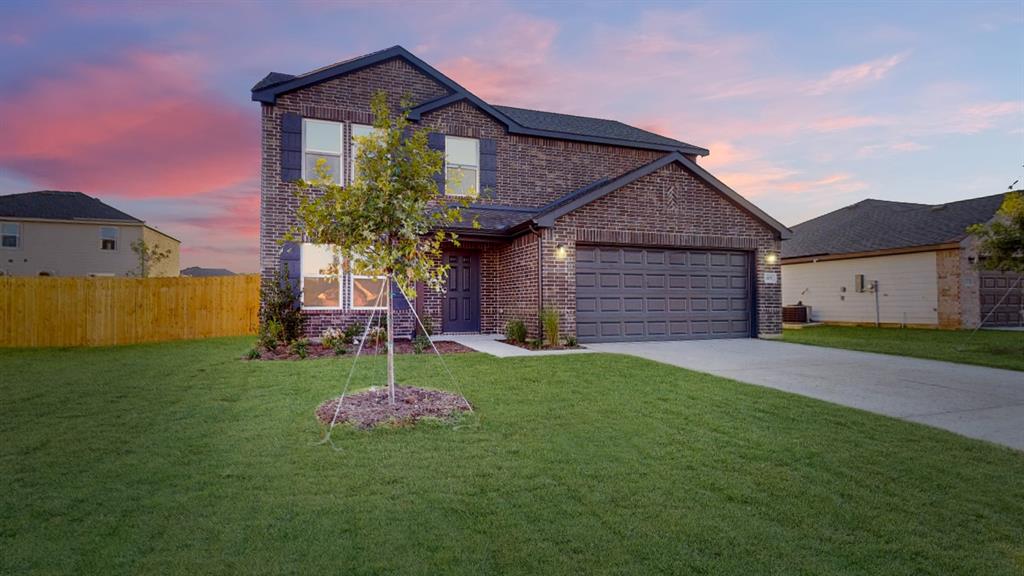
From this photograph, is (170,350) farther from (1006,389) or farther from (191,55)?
(1006,389)

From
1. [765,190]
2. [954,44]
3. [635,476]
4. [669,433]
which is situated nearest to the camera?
[635,476]

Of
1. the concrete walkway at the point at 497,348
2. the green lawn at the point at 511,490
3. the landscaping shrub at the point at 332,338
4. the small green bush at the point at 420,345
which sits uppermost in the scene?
the landscaping shrub at the point at 332,338

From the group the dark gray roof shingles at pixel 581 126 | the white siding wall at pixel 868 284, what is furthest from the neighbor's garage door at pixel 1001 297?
the dark gray roof shingles at pixel 581 126

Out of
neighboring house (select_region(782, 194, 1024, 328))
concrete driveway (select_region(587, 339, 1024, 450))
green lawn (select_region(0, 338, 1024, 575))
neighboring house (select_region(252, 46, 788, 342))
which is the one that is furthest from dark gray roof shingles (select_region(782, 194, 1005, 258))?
green lawn (select_region(0, 338, 1024, 575))

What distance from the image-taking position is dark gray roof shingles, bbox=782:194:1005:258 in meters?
18.5

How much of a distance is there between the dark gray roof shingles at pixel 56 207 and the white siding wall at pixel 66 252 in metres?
0.40

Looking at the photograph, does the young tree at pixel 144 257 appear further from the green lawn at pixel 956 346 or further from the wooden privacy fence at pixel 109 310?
the green lawn at pixel 956 346

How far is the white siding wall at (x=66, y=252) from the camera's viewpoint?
81.0ft

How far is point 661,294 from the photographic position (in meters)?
12.6

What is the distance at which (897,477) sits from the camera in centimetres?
374

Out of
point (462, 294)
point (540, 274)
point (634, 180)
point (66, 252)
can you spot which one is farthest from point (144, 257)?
point (634, 180)

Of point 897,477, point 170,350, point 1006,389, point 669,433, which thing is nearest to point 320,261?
point 170,350

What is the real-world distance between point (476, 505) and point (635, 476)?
4.05 ft

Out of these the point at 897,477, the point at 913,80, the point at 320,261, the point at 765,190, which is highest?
the point at 913,80
